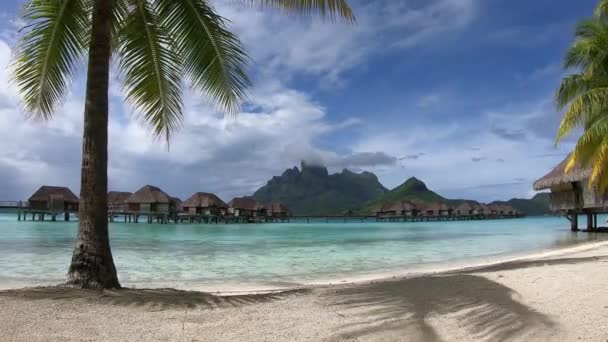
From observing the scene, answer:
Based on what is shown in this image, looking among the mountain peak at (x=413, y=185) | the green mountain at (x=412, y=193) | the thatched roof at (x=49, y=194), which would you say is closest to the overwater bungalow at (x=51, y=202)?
the thatched roof at (x=49, y=194)

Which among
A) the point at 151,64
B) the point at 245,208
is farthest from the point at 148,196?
the point at 151,64

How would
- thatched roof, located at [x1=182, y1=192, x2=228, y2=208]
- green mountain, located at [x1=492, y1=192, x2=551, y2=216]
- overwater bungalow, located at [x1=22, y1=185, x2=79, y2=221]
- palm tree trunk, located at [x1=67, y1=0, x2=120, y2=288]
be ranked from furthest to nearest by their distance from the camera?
green mountain, located at [x1=492, y1=192, x2=551, y2=216] < thatched roof, located at [x1=182, y1=192, x2=228, y2=208] < overwater bungalow, located at [x1=22, y1=185, x2=79, y2=221] < palm tree trunk, located at [x1=67, y1=0, x2=120, y2=288]

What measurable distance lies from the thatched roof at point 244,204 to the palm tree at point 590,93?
53973 mm

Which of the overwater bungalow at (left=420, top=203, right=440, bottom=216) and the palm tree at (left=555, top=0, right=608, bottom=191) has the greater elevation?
the palm tree at (left=555, top=0, right=608, bottom=191)

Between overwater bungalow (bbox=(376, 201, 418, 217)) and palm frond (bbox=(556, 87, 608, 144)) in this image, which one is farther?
overwater bungalow (bbox=(376, 201, 418, 217))

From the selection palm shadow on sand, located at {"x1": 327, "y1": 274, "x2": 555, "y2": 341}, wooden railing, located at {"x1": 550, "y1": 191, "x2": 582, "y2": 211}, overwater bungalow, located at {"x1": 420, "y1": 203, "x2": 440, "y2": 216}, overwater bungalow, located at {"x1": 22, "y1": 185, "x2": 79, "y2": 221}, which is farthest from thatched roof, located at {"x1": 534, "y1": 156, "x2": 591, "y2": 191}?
overwater bungalow, located at {"x1": 420, "y1": 203, "x2": 440, "y2": 216}

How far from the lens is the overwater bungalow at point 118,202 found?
2089 inches

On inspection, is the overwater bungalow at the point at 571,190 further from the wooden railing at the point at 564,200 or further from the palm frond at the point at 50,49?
the palm frond at the point at 50,49

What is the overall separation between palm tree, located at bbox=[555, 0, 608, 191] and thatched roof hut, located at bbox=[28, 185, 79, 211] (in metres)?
49.3

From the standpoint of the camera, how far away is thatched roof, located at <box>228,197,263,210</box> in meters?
63.6

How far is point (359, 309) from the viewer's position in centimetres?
436

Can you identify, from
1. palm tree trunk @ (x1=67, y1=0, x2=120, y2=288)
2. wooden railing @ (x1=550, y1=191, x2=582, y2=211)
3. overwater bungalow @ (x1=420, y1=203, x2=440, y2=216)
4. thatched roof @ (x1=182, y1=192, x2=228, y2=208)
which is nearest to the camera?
palm tree trunk @ (x1=67, y1=0, x2=120, y2=288)

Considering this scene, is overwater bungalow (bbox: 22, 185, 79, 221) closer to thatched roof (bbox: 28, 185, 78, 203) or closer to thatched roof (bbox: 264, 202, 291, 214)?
thatched roof (bbox: 28, 185, 78, 203)

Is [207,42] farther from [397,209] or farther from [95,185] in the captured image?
[397,209]
